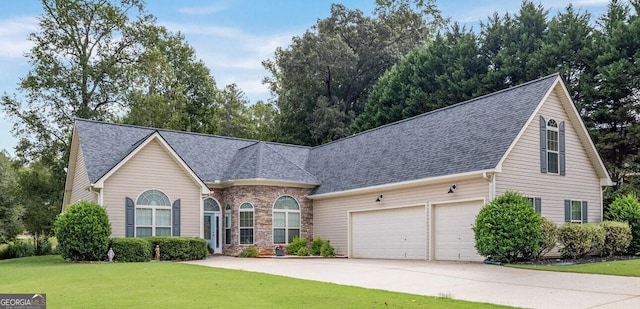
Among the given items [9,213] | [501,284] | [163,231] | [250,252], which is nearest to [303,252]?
[250,252]

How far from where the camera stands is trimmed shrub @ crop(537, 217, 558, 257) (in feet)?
55.8

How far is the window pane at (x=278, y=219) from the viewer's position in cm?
A: 2483

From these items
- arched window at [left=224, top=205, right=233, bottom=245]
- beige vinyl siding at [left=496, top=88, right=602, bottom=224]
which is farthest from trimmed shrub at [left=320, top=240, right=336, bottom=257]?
beige vinyl siding at [left=496, top=88, right=602, bottom=224]

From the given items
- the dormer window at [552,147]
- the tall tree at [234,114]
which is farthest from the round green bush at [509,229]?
the tall tree at [234,114]

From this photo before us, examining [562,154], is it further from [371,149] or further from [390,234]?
[371,149]

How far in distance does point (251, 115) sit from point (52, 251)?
88.8 feet

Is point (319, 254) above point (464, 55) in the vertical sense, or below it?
below

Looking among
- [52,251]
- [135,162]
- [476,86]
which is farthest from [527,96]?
[52,251]

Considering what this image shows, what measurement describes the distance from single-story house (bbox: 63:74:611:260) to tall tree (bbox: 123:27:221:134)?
12.2 metres

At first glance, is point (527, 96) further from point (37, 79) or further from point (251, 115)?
point (251, 115)

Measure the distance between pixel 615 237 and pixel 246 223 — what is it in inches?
565

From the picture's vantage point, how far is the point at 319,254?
24328 millimetres

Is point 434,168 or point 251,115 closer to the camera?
point 434,168

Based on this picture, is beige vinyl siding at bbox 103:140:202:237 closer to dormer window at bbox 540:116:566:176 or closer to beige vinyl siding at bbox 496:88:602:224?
beige vinyl siding at bbox 496:88:602:224
